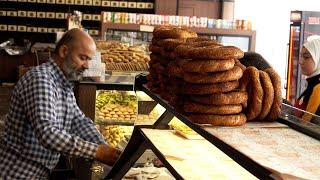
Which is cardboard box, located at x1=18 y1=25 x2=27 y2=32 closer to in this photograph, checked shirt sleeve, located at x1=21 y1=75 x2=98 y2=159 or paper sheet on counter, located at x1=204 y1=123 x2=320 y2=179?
checked shirt sleeve, located at x1=21 y1=75 x2=98 y2=159

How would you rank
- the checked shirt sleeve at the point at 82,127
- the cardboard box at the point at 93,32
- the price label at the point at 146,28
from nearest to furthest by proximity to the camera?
the checked shirt sleeve at the point at 82,127 → the price label at the point at 146,28 → the cardboard box at the point at 93,32

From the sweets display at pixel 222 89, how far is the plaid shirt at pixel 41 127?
819mm

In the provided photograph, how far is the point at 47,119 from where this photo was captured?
107 inches

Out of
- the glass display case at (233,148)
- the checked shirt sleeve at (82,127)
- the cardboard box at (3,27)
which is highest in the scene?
the cardboard box at (3,27)

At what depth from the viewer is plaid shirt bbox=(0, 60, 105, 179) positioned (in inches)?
107

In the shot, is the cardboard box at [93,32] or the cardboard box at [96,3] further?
the cardboard box at [96,3]

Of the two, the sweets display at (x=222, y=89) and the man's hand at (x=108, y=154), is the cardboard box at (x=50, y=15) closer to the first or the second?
the man's hand at (x=108, y=154)

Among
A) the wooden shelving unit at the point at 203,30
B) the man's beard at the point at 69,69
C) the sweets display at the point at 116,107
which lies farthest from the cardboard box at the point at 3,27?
the man's beard at the point at 69,69

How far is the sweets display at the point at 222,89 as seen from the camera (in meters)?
1.92

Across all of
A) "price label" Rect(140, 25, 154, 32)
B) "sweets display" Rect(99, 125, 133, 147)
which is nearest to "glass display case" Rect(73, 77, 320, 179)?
"sweets display" Rect(99, 125, 133, 147)

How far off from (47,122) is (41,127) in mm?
41

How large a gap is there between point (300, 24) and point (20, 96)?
454 centimetres

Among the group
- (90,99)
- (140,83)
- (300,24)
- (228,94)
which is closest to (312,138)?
(228,94)

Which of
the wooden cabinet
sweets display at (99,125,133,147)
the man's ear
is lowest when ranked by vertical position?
sweets display at (99,125,133,147)
